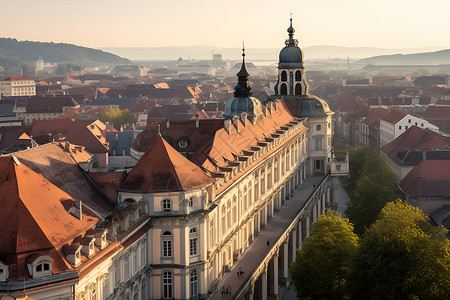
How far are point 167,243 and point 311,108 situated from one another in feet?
224

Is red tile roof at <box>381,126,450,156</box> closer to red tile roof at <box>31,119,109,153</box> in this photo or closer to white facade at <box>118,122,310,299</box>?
red tile roof at <box>31,119,109,153</box>

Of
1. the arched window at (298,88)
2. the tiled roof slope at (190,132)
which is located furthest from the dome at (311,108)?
the tiled roof slope at (190,132)

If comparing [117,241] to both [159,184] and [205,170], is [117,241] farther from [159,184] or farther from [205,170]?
[205,170]

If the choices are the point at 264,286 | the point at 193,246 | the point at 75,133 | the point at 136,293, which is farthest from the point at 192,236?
the point at 75,133

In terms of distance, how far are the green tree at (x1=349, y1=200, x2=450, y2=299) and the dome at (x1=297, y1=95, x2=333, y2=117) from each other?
65.7 meters

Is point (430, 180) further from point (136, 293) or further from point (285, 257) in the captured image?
point (136, 293)

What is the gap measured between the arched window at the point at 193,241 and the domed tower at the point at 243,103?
3639cm

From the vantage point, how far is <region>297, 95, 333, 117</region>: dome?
126094 mm

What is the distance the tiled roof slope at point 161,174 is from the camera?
62094 mm

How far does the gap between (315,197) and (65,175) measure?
56068mm

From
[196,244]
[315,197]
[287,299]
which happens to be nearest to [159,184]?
[196,244]

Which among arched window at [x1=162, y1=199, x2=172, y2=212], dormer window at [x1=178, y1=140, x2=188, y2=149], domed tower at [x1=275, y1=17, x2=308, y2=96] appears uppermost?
domed tower at [x1=275, y1=17, x2=308, y2=96]

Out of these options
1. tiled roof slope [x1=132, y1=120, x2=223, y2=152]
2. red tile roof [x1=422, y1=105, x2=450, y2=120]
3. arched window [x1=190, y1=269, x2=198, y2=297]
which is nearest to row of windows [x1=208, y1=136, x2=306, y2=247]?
arched window [x1=190, y1=269, x2=198, y2=297]

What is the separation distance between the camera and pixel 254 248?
81438 millimetres
